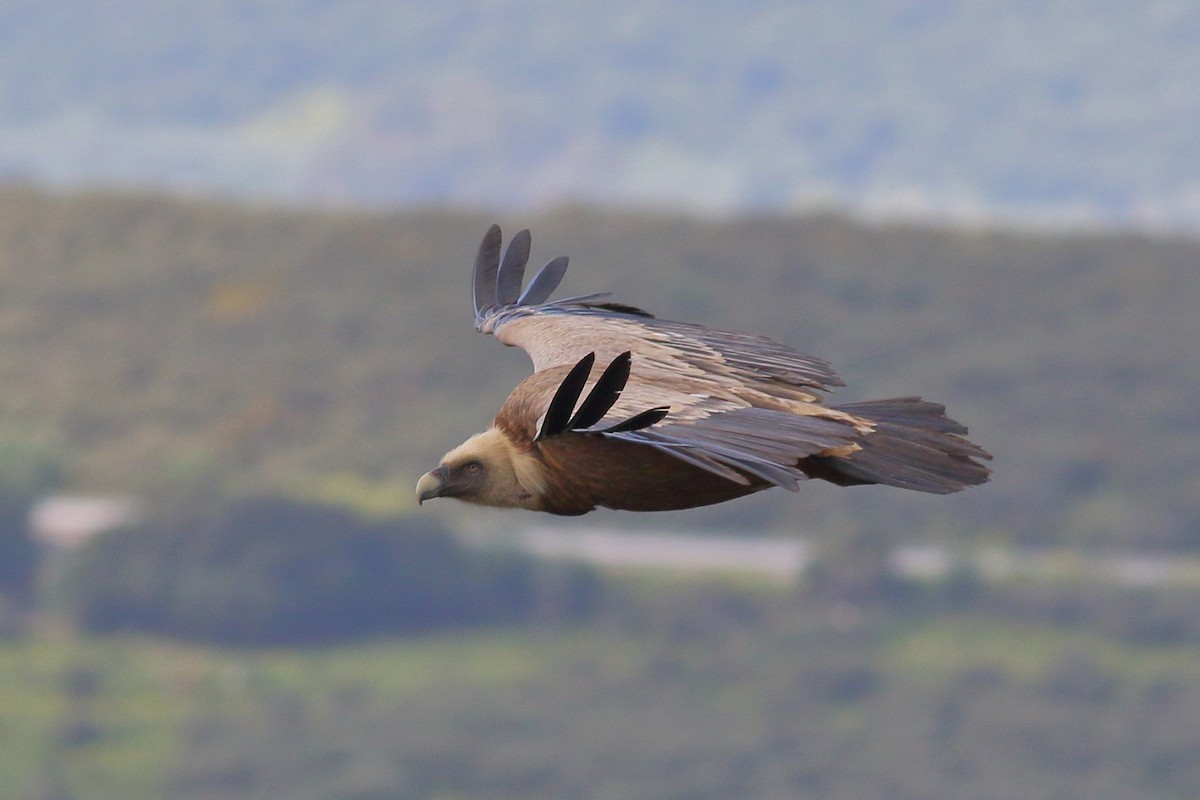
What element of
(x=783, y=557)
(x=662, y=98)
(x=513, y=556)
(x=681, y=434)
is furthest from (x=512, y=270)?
(x=662, y=98)

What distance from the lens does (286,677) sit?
53.8 metres

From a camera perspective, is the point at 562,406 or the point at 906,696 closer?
the point at 562,406

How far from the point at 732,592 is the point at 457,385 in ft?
31.6

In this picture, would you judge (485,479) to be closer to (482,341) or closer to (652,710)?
(652,710)

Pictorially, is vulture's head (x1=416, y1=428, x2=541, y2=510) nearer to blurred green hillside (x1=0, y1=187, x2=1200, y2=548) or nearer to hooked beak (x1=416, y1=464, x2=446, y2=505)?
hooked beak (x1=416, y1=464, x2=446, y2=505)

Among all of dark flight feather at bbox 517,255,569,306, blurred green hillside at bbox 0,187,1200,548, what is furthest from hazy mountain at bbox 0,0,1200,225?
dark flight feather at bbox 517,255,569,306

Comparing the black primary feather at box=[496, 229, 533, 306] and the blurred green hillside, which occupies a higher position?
the blurred green hillside

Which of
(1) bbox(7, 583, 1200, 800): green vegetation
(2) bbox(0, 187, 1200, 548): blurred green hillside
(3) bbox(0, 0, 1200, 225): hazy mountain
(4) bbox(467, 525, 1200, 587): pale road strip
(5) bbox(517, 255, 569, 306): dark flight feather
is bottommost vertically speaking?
(1) bbox(7, 583, 1200, 800): green vegetation

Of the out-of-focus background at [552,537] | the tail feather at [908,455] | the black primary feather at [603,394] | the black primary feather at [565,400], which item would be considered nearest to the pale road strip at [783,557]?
the out-of-focus background at [552,537]

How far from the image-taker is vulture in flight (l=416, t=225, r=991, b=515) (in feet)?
23.3

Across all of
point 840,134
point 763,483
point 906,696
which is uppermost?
point 840,134

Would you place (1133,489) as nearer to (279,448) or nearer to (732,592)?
(732,592)

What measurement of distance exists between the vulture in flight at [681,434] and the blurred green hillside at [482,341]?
4639 centimetres

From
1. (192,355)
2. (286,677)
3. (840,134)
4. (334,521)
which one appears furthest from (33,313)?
(840,134)
